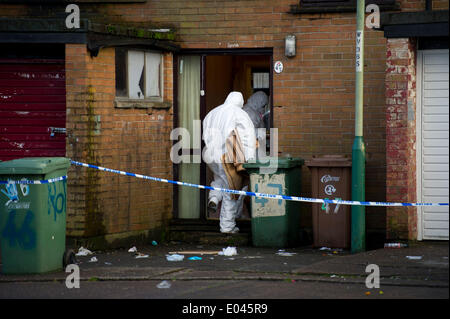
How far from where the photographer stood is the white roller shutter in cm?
1090

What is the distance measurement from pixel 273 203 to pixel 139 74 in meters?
2.63

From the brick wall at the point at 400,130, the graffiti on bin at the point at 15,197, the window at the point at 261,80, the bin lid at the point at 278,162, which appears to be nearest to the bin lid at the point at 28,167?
the graffiti on bin at the point at 15,197

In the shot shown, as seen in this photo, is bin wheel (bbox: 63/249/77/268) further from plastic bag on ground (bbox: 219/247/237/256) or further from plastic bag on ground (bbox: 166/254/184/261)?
plastic bag on ground (bbox: 219/247/237/256)

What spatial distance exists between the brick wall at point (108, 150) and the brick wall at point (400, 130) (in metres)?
3.45

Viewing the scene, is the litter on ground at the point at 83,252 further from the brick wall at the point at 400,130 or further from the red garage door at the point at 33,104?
the brick wall at the point at 400,130

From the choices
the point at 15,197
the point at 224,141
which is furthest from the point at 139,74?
the point at 15,197

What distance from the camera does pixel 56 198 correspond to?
9.48 meters

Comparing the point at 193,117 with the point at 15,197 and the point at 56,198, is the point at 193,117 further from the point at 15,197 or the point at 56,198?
the point at 15,197

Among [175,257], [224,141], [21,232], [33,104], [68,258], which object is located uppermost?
[33,104]

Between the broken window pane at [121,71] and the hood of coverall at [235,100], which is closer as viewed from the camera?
the broken window pane at [121,71]

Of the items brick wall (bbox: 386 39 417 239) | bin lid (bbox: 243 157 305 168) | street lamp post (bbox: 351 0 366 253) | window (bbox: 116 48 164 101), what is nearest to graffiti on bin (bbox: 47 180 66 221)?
window (bbox: 116 48 164 101)

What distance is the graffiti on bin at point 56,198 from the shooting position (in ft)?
30.7

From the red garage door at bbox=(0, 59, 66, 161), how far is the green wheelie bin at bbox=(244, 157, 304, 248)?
2.72 m

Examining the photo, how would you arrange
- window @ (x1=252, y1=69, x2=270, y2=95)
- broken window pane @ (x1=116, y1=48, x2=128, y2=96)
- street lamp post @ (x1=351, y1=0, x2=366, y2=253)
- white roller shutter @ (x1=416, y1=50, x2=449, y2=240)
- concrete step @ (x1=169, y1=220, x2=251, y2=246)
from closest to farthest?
street lamp post @ (x1=351, y1=0, x2=366, y2=253), white roller shutter @ (x1=416, y1=50, x2=449, y2=240), broken window pane @ (x1=116, y1=48, x2=128, y2=96), concrete step @ (x1=169, y1=220, x2=251, y2=246), window @ (x1=252, y1=69, x2=270, y2=95)
